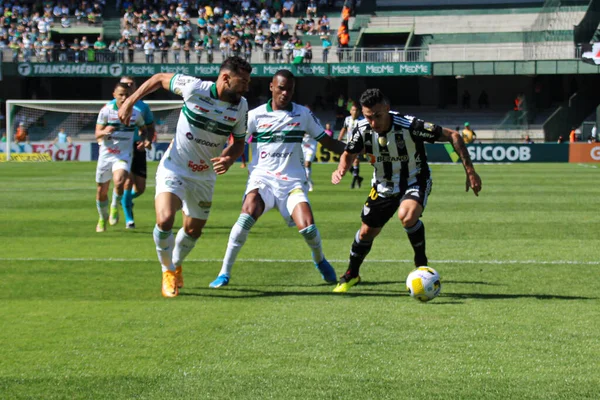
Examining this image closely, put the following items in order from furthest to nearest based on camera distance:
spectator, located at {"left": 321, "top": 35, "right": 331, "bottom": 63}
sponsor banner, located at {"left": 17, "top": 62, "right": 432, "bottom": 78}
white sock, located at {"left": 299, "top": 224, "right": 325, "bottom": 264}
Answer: spectator, located at {"left": 321, "top": 35, "right": 331, "bottom": 63}
sponsor banner, located at {"left": 17, "top": 62, "right": 432, "bottom": 78}
white sock, located at {"left": 299, "top": 224, "right": 325, "bottom": 264}

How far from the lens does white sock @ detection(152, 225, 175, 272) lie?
8.47 m

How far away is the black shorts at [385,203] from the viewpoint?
28.5ft

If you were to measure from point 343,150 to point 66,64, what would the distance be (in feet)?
144

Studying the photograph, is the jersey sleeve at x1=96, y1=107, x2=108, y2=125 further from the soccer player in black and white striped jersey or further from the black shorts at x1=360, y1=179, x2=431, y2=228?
the black shorts at x1=360, y1=179, x2=431, y2=228

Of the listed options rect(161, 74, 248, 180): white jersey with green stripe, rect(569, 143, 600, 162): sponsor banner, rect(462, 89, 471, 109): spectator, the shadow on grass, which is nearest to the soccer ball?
the shadow on grass

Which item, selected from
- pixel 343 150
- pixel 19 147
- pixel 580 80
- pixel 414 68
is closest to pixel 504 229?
pixel 343 150

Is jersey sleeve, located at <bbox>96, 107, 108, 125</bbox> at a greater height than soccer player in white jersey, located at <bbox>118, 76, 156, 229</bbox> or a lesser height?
greater

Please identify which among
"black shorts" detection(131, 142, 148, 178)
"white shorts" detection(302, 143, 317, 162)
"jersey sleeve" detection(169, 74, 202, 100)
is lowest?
"white shorts" detection(302, 143, 317, 162)

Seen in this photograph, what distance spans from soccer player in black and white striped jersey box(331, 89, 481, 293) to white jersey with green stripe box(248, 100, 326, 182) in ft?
2.21

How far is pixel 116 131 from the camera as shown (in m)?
13.9

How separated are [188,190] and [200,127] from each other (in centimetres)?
65

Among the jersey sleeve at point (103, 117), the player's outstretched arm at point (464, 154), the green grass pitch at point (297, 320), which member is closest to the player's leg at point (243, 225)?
the green grass pitch at point (297, 320)

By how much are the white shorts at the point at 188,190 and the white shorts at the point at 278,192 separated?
69 centimetres

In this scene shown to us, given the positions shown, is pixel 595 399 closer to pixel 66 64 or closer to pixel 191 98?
pixel 191 98
